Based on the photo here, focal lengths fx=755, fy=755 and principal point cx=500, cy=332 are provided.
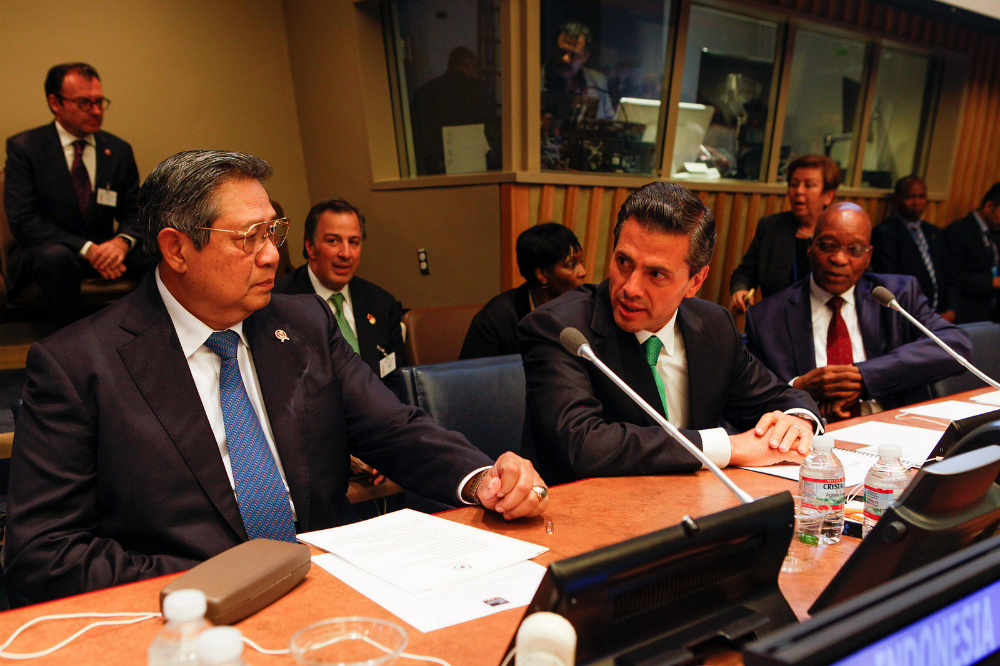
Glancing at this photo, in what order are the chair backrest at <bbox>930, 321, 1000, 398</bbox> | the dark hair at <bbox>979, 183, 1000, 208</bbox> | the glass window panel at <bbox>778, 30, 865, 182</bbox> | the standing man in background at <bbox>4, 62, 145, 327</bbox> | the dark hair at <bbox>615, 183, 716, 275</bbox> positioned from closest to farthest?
the dark hair at <bbox>615, 183, 716, 275</bbox>, the chair backrest at <bbox>930, 321, 1000, 398</bbox>, the standing man in background at <bbox>4, 62, 145, 327</bbox>, the glass window panel at <bbox>778, 30, 865, 182</bbox>, the dark hair at <bbox>979, 183, 1000, 208</bbox>

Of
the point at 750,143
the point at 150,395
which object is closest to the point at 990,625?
the point at 150,395

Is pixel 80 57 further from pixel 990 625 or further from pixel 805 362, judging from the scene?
pixel 990 625

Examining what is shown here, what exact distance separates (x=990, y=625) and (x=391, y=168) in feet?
15.2

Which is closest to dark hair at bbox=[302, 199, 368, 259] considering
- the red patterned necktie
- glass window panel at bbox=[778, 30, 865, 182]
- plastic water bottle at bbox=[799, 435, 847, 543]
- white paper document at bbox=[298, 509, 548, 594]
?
the red patterned necktie

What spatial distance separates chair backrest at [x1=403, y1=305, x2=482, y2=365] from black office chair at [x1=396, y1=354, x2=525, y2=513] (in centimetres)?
112

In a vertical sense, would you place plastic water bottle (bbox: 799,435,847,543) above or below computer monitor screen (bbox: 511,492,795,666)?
below

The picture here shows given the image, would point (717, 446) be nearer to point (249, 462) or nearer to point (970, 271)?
point (249, 462)

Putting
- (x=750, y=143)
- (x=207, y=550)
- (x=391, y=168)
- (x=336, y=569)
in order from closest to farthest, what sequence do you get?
(x=336, y=569)
(x=207, y=550)
(x=391, y=168)
(x=750, y=143)

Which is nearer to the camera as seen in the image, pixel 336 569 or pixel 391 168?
pixel 336 569

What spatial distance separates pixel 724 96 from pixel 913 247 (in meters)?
1.83

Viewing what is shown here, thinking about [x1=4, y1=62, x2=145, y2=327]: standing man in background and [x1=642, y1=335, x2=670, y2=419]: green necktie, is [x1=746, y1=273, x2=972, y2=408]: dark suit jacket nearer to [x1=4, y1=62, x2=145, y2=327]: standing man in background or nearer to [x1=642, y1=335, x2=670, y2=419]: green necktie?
[x1=642, y1=335, x2=670, y2=419]: green necktie

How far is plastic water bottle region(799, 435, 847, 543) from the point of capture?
4.29ft

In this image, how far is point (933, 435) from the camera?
6.52ft

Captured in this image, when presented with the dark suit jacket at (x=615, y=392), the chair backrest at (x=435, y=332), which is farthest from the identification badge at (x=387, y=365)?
Answer: the dark suit jacket at (x=615, y=392)
